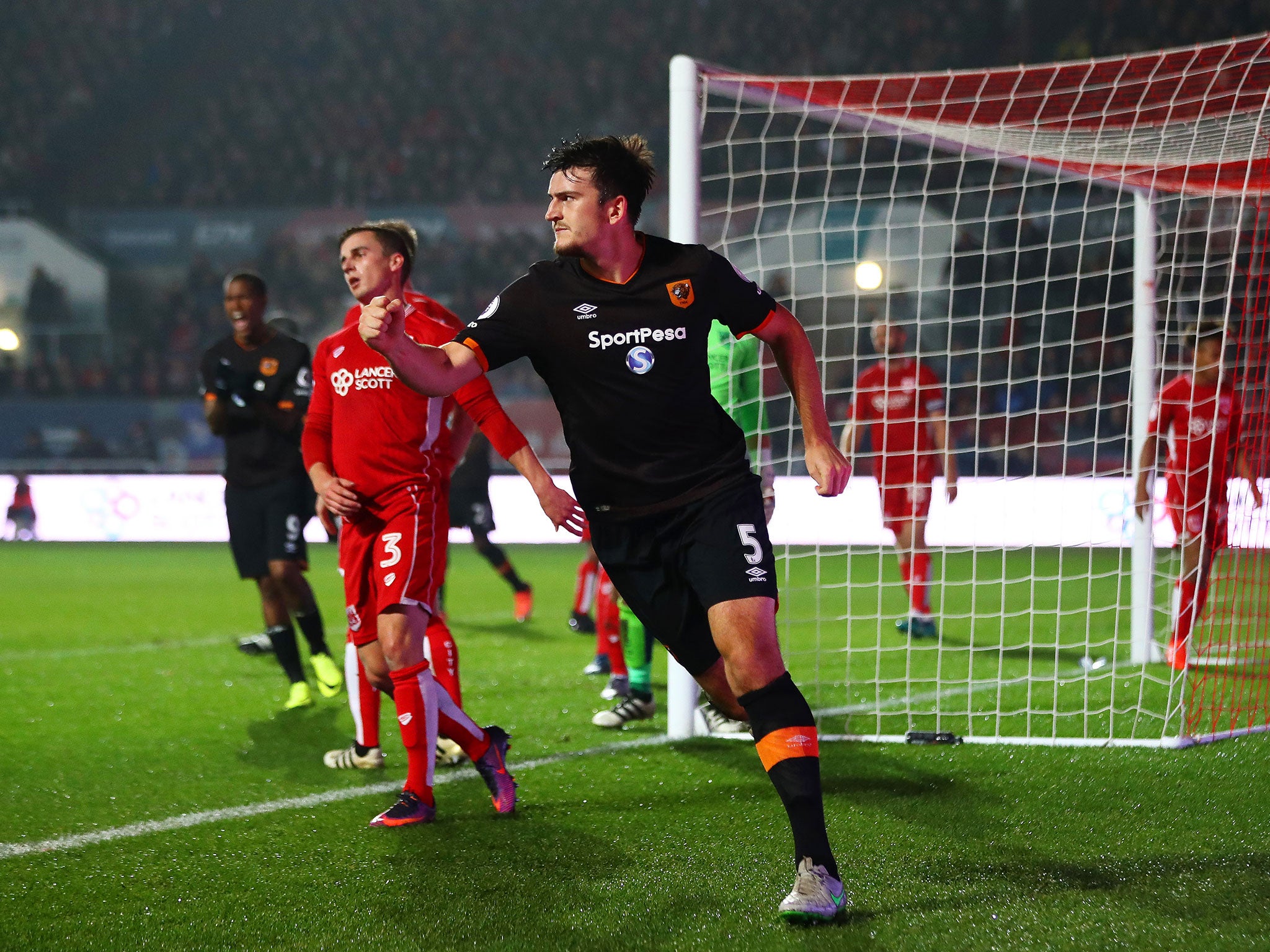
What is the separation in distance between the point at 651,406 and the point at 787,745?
3.09 feet

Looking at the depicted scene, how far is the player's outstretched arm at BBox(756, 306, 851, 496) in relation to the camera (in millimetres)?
3227

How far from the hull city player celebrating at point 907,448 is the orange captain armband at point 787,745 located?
4.75 m

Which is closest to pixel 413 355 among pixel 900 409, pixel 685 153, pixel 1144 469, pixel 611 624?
pixel 685 153

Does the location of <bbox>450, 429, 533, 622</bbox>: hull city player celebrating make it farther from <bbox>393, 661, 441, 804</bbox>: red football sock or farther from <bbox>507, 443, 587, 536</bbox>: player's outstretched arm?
<bbox>507, 443, 587, 536</bbox>: player's outstretched arm

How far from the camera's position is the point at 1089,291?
12.9 metres

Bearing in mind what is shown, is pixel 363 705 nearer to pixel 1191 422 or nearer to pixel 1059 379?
pixel 1191 422

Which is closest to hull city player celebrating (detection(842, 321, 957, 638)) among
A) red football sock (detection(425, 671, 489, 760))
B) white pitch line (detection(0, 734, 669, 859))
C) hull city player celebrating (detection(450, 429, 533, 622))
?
hull city player celebrating (detection(450, 429, 533, 622))

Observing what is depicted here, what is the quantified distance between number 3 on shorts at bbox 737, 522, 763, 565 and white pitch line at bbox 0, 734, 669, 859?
2.07 meters

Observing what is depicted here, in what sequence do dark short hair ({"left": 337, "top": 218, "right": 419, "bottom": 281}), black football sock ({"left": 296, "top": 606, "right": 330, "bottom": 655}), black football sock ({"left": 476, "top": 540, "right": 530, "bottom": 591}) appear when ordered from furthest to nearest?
black football sock ({"left": 476, "top": 540, "right": 530, "bottom": 591})
black football sock ({"left": 296, "top": 606, "right": 330, "bottom": 655})
dark short hair ({"left": 337, "top": 218, "right": 419, "bottom": 281})

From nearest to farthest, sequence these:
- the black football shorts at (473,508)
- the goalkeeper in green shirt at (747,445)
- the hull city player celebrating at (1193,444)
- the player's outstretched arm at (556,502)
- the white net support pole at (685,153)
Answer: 1. the player's outstretched arm at (556,502)
2. the white net support pole at (685,153)
3. the goalkeeper in green shirt at (747,445)
4. the hull city player celebrating at (1193,444)
5. the black football shorts at (473,508)

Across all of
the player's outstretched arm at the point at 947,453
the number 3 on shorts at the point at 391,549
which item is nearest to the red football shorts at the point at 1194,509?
the player's outstretched arm at the point at 947,453

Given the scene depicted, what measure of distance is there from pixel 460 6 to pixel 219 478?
48.2 feet

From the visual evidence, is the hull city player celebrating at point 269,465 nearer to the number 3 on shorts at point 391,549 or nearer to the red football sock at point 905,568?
the number 3 on shorts at point 391,549

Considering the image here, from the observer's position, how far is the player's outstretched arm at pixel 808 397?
127 inches
